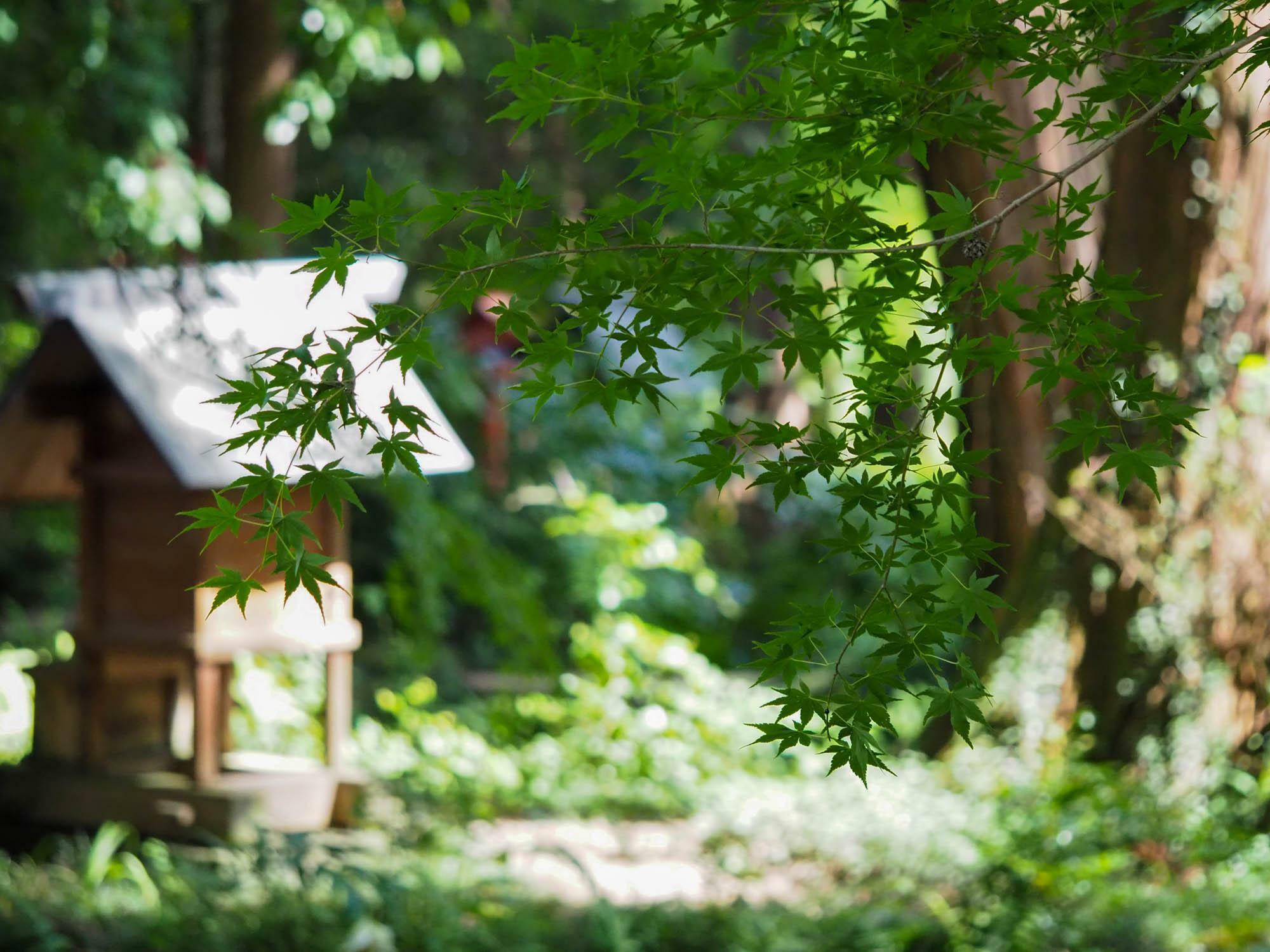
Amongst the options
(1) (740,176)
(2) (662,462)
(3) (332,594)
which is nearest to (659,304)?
(1) (740,176)

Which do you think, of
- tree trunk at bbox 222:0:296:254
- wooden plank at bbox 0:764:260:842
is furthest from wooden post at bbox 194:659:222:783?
tree trunk at bbox 222:0:296:254

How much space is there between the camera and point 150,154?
227 inches

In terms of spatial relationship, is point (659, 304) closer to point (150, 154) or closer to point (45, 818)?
point (45, 818)

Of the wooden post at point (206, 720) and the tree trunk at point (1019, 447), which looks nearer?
the wooden post at point (206, 720)

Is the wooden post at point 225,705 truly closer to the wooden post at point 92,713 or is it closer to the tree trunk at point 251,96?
the wooden post at point 92,713

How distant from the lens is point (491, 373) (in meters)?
7.76

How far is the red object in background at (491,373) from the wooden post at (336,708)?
1899 mm

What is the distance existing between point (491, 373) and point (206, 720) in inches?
132

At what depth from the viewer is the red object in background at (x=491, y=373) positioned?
7.07 metres

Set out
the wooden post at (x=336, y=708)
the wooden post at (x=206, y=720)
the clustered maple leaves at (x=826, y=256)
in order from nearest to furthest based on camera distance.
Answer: the clustered maple leaves at (x=826, y=256) → the wooden post at (x=206, y=720) → the wooden post at (x=336, y=708)

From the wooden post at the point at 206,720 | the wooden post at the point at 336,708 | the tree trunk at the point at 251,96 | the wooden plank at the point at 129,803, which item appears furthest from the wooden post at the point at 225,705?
the tree trunk at the point at 251,96

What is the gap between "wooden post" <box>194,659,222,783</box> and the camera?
15.8 feet

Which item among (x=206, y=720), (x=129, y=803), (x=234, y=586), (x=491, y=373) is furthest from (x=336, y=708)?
(x=234, y=586)

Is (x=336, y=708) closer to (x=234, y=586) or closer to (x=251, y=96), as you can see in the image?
(x=251, y=96)
